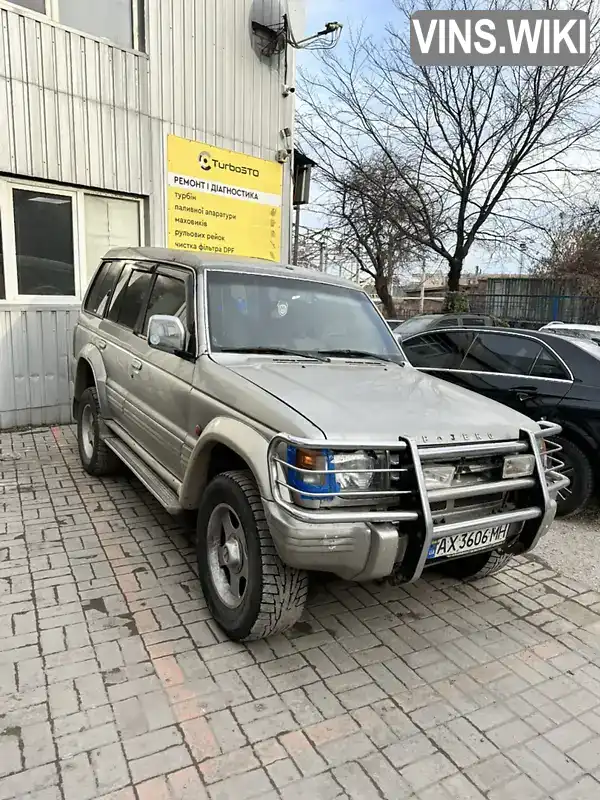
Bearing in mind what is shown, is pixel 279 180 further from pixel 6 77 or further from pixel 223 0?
pixel 6 77

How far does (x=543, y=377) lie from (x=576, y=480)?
107cm

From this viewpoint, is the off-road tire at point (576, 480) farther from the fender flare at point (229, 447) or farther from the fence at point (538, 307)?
the fence at point (538, 307)

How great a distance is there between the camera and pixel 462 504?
120 inches

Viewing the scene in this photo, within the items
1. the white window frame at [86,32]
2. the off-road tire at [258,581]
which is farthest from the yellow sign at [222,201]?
the off-road tire at [258,581]

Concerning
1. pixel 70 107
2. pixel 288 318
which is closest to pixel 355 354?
pixel 288 318

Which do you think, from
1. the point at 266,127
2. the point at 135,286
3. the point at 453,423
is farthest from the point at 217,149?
the point at 453,423

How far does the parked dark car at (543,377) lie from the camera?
5.43 metres

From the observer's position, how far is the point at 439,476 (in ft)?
9.59

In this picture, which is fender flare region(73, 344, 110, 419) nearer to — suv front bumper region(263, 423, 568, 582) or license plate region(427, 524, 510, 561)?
suv front bumper region(263, 423, 568, 582)

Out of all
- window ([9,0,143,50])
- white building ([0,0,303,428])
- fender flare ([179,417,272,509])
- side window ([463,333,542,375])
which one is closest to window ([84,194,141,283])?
white building ([0,0,303,428])

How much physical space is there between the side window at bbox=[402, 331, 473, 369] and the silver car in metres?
2.35

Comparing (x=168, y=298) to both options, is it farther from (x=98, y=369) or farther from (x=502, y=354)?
(x=502, y=354)

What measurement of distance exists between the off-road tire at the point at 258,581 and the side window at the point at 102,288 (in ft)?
10.5

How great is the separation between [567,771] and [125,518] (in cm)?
353
